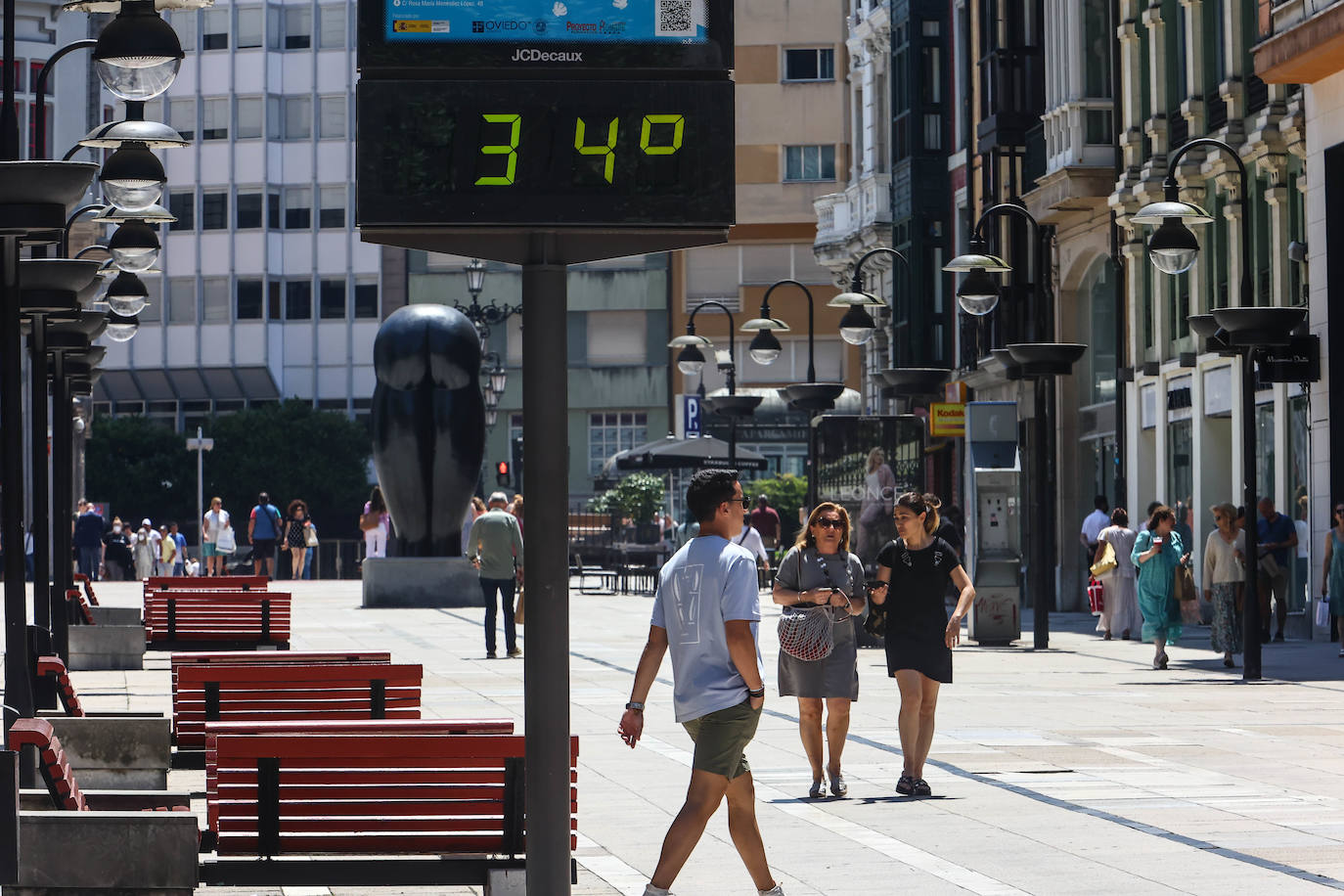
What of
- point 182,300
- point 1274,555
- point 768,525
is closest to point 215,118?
point 182,300

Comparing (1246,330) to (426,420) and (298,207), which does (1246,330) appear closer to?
(426,420)

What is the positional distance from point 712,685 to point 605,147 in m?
2.94

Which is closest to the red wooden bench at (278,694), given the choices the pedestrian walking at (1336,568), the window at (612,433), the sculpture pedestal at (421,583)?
the pedestrian walking at (1336,568)

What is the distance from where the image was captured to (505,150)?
640cm

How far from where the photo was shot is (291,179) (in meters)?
83.5

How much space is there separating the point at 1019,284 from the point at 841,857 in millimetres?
31292

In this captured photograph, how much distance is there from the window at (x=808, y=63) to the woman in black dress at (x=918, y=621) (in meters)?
66.2

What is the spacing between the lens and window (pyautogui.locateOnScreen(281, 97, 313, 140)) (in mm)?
83188

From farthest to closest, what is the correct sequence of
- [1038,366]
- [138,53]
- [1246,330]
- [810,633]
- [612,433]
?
[612,433] → [1038,366] → [1246,330] → [810,633] → [138,53]

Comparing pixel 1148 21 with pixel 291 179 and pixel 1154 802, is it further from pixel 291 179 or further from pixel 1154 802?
pixel 291 179

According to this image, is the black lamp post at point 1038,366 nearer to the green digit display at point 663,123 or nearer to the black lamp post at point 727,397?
the black lamp post at point 727,397

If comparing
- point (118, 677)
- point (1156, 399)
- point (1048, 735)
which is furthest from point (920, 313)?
point (1048, 735)

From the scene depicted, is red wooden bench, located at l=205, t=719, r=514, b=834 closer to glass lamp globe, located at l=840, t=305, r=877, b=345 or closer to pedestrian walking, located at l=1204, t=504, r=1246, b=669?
pedestrian walking, located at l=1204, t=504, r=1246, b=669

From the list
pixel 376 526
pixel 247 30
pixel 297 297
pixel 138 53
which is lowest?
pixel 376 526
